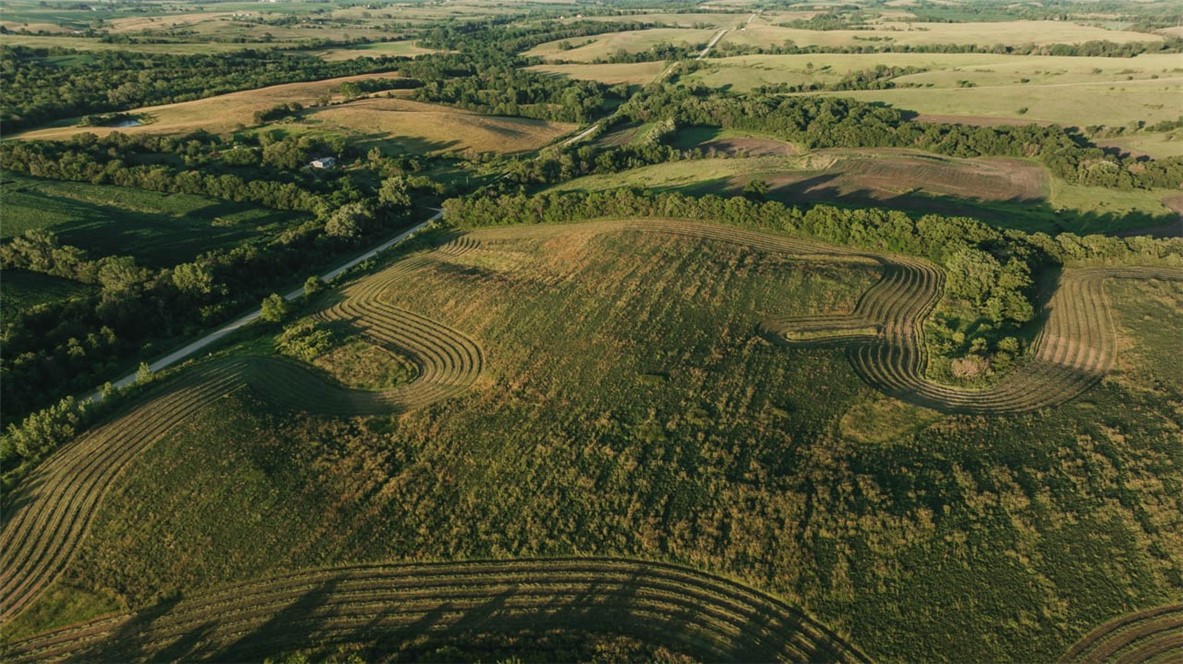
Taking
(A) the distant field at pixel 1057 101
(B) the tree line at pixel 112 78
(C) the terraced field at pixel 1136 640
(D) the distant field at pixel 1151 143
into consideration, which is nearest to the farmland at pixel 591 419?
(C) the terraced field at pixel 1136 640

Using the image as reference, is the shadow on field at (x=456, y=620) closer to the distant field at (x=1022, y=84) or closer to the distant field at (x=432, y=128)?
the distant field at (x=432, y=128)

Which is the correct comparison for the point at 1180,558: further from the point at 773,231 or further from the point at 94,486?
the point at 94,486

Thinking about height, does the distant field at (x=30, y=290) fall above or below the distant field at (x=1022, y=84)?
below

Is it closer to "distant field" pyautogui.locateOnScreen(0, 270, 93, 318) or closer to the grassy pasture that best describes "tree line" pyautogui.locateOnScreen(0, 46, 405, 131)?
"distant field" pyautogui.locateOnScreen(0, 270, 93, 318)

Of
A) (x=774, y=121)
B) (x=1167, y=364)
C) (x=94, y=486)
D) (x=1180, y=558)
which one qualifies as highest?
(x=774, y=121)

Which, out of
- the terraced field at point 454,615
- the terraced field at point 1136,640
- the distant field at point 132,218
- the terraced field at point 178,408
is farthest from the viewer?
the distant field at point 132,218

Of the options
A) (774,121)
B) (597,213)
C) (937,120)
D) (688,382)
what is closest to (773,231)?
(597,213)

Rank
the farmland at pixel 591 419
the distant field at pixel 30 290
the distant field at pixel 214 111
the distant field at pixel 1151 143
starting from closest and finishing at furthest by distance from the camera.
A: the farmland at pixel 591 419 → the distant field at pixel 30 290 → the distant field at pixel 1151 143 → the distant field at pixel 214 111

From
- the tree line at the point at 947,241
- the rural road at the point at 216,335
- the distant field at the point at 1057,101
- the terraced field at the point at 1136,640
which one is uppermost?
the distant field at the point at 1057,101
